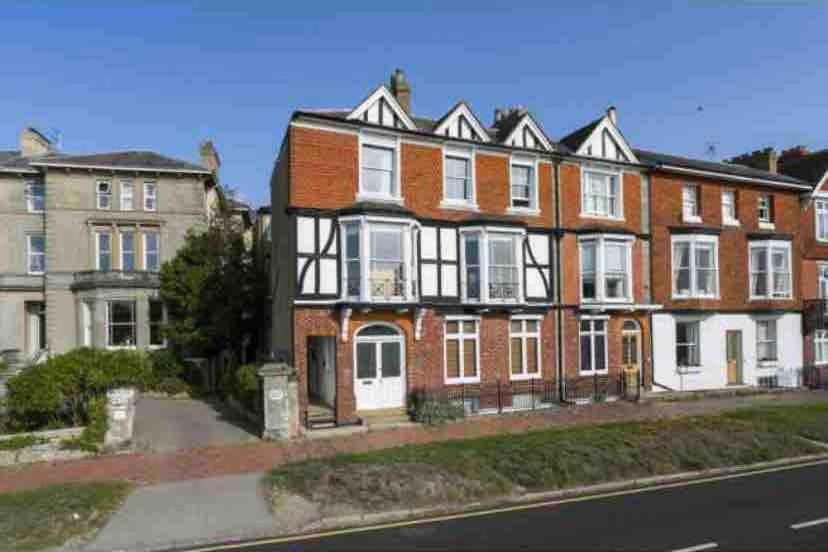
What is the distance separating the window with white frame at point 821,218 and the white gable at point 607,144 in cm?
1258

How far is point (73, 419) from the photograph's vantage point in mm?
15852

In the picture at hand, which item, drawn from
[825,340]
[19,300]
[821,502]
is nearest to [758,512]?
[821,502]

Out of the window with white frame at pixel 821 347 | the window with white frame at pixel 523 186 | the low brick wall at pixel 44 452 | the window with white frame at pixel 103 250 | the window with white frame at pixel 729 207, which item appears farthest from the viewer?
the window with white frame at pixel 103 250

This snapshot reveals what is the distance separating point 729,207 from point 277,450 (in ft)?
75.6

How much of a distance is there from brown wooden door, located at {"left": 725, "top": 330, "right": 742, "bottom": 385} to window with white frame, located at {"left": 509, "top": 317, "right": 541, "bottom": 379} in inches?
422

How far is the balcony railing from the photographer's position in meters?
27.3

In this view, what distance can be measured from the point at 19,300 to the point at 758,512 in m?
34.4

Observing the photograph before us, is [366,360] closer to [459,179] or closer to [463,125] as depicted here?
[459,179]

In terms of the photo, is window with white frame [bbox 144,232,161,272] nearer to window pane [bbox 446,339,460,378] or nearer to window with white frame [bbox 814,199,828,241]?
window pane [bbox 446,339,460,378]

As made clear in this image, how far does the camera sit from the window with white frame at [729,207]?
81.9 ft

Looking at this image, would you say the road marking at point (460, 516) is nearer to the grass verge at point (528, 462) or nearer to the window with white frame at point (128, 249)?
the grass verge at point (528, 462)

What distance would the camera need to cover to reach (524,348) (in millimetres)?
20188

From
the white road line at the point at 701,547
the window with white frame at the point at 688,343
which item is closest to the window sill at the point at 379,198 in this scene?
the white road line at the point at 701,547

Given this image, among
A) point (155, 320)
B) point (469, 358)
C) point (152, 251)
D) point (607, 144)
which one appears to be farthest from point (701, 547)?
point (152, 251)
